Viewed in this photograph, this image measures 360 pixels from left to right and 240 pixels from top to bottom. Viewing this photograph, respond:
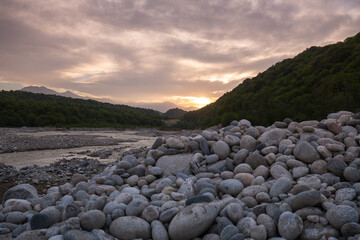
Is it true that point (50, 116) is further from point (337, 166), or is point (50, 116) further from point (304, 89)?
point (337, 166)

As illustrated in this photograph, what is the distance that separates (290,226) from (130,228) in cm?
213

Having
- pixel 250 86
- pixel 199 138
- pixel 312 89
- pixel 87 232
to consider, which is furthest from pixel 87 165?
pixel 250 86

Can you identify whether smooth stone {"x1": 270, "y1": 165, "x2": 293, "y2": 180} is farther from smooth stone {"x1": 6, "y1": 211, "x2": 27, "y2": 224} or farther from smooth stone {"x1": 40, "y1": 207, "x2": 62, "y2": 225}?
smooth stone {"x1": 6, "y1": 211, "x2": 27, "y2": 224}

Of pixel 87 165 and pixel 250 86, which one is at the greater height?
pixel 250 86

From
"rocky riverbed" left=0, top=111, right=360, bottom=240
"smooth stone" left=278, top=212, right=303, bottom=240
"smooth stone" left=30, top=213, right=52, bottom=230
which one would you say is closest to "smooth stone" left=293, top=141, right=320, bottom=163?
"rocky riverbed" left=0, top=111, right=360, bottom=240

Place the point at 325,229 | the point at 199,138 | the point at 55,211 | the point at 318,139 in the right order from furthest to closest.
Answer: the point at 199,138 → the point at 318,139 → the point at 55,211 → the point at 325,229

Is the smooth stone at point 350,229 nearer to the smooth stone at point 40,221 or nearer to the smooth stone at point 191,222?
the smooth stone at point 191,222

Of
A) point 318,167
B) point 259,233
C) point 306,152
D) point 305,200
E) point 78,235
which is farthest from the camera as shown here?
point 306,152

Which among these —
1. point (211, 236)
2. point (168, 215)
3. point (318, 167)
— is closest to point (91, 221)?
point (168, 215)

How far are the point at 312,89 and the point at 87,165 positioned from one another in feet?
105

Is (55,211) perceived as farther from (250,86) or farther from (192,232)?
(250,86)

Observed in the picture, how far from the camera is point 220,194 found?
5.12m

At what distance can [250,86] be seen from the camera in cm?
5459

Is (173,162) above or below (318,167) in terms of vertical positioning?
below
